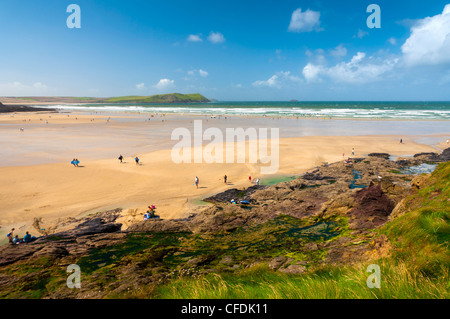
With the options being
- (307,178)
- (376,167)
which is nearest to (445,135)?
(376,167)

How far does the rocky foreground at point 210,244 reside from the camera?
7535 mm

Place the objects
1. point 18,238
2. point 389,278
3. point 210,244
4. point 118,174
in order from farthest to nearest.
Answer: point 118,174 < point 18,238 < point 210,244 < point 389,278

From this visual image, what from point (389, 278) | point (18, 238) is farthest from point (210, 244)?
point (18, 238)

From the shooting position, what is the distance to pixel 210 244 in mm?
11086

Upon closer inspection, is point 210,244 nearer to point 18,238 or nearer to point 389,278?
point 389,278

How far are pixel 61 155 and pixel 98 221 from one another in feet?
73.2

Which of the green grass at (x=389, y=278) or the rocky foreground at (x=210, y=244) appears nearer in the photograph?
the green grass at (x=389, y=278)

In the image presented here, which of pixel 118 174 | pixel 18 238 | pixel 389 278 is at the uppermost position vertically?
pixel 389 278

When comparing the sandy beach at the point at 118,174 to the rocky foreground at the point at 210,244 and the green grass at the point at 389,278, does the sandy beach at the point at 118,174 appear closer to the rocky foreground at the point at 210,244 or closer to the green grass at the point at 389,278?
the rocky foreground at the point at 210,244

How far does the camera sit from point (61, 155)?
101 ft

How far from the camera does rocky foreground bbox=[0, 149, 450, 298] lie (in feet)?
24.7

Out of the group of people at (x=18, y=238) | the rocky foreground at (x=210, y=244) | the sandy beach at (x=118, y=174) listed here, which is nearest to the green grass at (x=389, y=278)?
the rocky foreground at (x=210, y=244)

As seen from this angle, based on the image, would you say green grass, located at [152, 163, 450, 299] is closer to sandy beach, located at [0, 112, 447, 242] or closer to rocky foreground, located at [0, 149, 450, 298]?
rocky foreground, located at [0, 149, 450, 298]
